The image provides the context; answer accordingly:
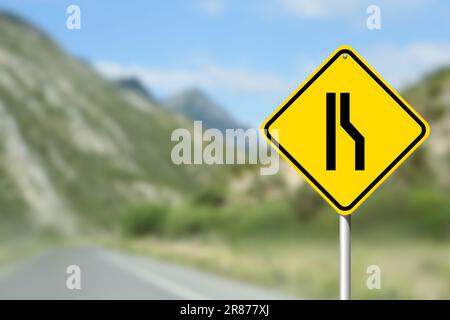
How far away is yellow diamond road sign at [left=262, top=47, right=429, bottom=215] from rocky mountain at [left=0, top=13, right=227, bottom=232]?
82.5 m

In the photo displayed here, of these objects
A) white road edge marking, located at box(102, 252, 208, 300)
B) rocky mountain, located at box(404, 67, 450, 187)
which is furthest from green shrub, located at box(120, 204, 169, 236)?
white road edge marking, located at box(102, 252, 208, 300)

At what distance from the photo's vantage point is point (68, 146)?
4432 inches

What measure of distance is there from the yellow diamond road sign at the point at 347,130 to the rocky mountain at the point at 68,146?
271ft

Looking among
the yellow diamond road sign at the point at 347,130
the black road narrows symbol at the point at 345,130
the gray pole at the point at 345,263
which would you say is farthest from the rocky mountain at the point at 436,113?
the gray pole at the point at 345,263

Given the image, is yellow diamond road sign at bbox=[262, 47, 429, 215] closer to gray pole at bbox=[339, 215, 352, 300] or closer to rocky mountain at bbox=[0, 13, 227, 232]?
gray pole at bbox=[339, 215, 352, 300]

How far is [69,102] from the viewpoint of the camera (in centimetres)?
12025

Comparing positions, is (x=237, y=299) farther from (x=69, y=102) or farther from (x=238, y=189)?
(x=69, y=102)

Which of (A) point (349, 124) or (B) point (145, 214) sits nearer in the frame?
(A) point (349, 124)

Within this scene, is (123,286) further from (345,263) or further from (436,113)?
(436,113)

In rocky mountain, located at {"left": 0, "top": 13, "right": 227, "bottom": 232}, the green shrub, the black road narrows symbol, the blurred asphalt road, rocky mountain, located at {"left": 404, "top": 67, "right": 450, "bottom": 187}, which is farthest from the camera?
rocky mountain, located at {"left": 0, "top": 13, "right": 227, "bottom": 232}

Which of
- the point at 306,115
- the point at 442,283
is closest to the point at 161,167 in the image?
the point at 442,283

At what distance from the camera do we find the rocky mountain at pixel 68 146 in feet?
313

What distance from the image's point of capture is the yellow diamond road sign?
7.13 m

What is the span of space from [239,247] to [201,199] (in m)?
19.7
